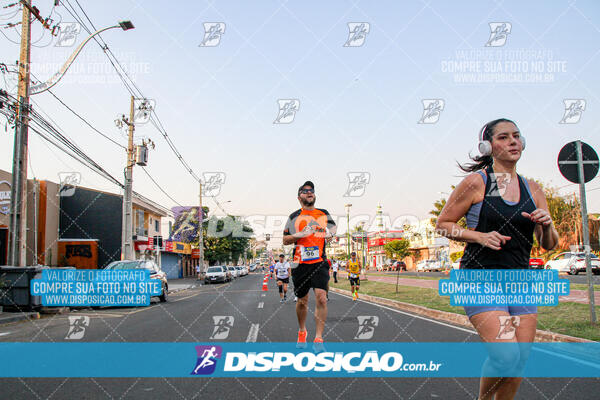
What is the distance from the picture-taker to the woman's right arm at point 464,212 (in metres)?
2.67

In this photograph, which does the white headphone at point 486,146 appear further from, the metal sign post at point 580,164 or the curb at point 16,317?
the curb at point 16,317

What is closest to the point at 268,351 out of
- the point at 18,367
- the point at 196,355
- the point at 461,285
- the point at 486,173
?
the point at 196,355

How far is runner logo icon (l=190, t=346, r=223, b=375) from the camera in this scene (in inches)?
199

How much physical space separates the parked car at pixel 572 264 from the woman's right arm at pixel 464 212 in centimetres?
2942

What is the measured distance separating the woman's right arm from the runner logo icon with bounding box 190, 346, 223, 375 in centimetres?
330

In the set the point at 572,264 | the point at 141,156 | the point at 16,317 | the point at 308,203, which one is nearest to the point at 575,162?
the point at 308,203

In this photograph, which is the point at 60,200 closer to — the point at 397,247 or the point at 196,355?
the point at 397,247

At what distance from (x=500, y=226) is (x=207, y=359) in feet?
13.5

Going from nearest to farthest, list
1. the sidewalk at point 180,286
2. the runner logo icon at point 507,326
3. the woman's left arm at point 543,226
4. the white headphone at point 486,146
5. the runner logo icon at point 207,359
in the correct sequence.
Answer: the runner logo icon at point 507,326 → the woman's left arm at point 543,226 → the white headphone at point 486,146 → the runner logo icon at point 207,359 → the sidewalk at point 180,286

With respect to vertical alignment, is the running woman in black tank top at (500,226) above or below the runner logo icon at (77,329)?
above

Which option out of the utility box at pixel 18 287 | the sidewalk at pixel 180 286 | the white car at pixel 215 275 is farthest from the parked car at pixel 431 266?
the utility box at pixel 18 287

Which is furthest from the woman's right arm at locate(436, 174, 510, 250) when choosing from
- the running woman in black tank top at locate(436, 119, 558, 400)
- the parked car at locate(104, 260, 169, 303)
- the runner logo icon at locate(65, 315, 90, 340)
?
the parked car at locate(104, 260, 169, 303)

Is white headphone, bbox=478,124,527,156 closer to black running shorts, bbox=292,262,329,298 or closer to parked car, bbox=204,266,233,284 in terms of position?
black running shorts, bbox=292,262,329,298

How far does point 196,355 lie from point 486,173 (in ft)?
14.6
